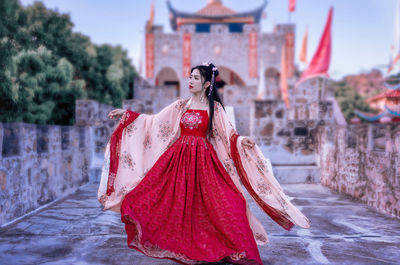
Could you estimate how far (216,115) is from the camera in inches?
116

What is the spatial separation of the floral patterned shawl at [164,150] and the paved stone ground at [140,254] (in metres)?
0.34

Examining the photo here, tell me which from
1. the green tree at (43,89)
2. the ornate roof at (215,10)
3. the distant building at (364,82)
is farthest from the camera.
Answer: the distant building at (364,82)

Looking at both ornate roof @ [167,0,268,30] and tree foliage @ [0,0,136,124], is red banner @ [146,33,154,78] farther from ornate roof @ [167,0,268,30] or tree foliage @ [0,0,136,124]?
tree foliage @ [0,0,136,124]

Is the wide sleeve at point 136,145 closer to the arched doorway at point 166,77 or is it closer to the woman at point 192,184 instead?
the woman at point 192,184

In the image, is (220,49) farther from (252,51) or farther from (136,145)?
(136,145)

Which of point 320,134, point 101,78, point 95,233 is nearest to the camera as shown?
point 95,233

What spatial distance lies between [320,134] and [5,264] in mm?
5365

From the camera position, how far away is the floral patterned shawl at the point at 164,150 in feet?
8.96

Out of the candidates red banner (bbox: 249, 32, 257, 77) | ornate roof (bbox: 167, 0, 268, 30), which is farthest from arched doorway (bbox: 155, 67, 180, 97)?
red banner (bbox: 249, 32, 257, 77)

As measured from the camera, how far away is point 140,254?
2.75 m

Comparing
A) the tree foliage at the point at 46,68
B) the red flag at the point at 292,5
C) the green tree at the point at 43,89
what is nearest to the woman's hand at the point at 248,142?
the tree foliage at the point at 46,68

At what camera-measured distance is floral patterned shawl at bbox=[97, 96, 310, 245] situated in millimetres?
2732

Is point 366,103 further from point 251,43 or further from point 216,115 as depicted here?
point 216,115

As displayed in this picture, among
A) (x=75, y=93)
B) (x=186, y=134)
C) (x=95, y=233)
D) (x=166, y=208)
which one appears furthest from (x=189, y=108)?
(x=75, y=93)
